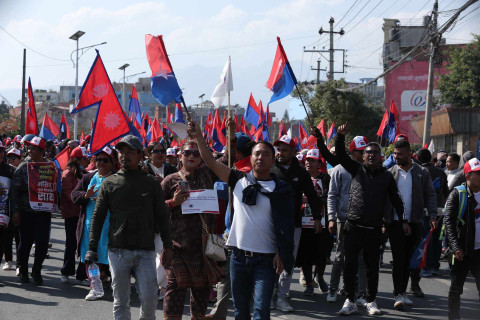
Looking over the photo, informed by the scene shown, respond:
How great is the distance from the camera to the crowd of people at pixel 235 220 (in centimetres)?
539

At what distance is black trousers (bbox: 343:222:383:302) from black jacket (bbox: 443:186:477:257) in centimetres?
98

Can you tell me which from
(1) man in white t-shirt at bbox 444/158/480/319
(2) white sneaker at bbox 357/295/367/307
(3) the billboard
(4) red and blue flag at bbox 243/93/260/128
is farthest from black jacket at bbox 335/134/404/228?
(3) the billboard

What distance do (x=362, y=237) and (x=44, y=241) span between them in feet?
13.5

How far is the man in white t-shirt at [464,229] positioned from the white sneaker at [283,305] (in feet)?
5.96

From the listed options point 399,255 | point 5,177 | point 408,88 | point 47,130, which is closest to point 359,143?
point 399,255

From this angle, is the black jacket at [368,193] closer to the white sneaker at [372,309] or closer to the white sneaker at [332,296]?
the white sneaker at [372,309]

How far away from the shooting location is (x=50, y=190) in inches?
360

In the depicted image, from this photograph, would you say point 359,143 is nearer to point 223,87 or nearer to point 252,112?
point 223,87

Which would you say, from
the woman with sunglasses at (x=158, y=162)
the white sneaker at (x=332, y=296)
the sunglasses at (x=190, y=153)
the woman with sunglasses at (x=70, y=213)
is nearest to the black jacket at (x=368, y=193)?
the white sneaker at (x=332, y=296)

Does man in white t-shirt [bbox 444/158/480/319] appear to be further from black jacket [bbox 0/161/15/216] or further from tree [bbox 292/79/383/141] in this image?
tree [bbox 292/79/383/141]

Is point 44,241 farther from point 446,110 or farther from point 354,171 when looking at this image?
point 446,110

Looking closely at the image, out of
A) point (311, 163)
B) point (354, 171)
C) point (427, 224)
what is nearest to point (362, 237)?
point (354, 171)

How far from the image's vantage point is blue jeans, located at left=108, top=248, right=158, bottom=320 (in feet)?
18.6

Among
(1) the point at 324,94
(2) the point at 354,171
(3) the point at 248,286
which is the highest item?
(1) the point at 324,94
